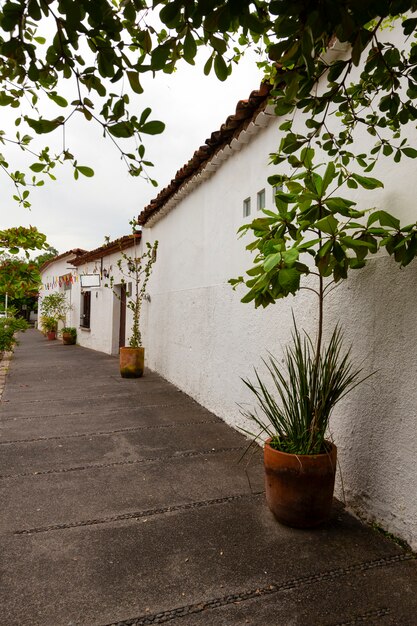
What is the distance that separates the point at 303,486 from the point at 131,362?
5.38 metres

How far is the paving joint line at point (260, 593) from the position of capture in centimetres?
178

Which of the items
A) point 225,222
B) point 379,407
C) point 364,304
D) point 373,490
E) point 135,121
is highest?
point 225,222

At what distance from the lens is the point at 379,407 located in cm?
254

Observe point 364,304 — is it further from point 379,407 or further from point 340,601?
point 340,601

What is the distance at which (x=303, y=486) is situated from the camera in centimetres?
243

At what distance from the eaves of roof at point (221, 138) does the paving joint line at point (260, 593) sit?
→ 351 centimetres

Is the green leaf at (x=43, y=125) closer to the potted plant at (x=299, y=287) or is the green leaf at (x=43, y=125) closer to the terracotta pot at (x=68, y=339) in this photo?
the potted plant at (x=299, y=287)

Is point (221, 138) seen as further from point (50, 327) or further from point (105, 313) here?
Result: point (50, 327)

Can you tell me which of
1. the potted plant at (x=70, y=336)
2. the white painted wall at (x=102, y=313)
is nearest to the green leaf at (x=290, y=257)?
the white painted wall at (x=102, y=313)

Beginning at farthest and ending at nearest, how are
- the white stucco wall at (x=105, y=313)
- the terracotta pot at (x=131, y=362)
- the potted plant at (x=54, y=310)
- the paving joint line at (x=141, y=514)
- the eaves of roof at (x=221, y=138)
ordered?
the potted plant at (x=54, y=310), the white stucco wall at (x=105, y=313), the terracotta pot at (x=131, y=362), the eaves of roof at (x=221, y=138), the paving joint line at (x=141, y=514)

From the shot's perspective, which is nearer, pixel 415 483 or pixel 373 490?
pixel 415 483

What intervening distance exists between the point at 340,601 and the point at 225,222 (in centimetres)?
395

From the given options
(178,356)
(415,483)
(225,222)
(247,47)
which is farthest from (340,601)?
(178,356)

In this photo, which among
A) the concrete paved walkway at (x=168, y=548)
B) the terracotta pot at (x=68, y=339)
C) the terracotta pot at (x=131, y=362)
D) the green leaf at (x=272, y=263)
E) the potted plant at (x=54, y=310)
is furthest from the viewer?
the potted plant at (x=54, y=310)
